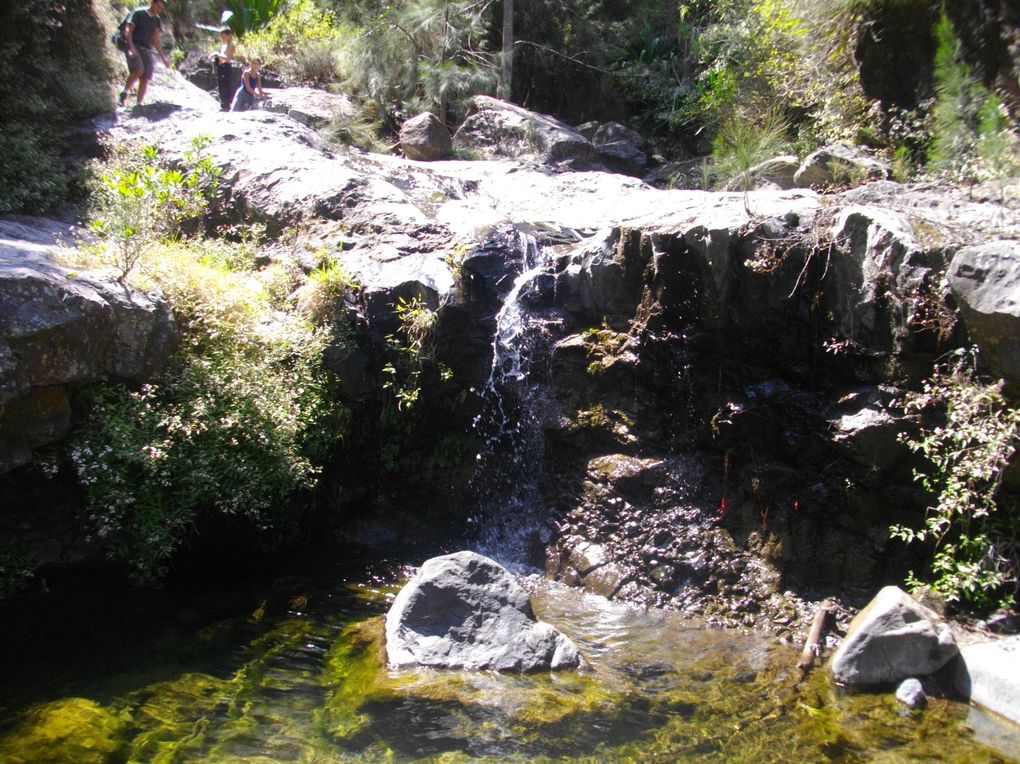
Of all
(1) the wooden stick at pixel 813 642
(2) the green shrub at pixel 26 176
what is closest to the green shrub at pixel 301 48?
(2) the green shrub at pixel 26 176

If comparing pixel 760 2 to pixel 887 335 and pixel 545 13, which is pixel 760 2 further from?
pixel 887 335

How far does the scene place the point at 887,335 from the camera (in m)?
6.46

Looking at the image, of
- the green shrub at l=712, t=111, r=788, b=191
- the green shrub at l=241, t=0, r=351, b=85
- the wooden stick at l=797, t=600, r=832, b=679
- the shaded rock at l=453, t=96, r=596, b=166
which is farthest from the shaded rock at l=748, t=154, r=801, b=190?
the green shrub at l=241, t=0, r=351, b=85

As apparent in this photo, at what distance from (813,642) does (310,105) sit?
13.7m

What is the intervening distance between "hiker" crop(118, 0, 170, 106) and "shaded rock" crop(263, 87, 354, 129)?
3053mm

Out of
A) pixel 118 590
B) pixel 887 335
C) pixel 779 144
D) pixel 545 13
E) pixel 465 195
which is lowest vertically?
pixel 118 590

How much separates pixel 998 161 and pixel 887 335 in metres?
1.76

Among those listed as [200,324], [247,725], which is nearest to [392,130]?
[200,324]

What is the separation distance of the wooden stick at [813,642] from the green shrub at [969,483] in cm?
82

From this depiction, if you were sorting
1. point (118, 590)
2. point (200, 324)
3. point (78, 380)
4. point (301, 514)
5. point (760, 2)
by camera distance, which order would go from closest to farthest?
point (78, 380) → point (118, 590) → point (200, 324) → point (301, 514) → point (760, 2)

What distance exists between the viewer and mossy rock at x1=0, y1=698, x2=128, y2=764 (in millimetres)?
4160

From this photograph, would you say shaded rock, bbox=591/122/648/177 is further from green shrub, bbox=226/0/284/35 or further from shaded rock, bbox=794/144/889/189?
green shrub, bbox=226/0/284/35

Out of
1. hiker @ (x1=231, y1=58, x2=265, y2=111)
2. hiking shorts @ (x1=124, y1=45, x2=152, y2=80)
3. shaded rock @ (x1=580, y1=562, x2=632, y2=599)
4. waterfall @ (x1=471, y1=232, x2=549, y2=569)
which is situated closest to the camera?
shaded rock @ (x1=580, y1=562, x2=632, y2=599)

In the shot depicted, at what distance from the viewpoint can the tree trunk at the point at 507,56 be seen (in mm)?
16672
